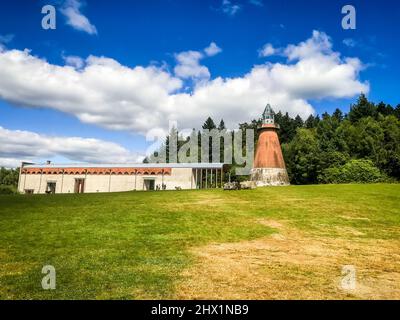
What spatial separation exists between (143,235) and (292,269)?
5915 mm

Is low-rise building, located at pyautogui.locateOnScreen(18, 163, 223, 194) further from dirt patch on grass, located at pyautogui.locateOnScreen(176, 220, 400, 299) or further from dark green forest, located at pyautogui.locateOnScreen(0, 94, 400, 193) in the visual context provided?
dirt patch on grass, located at pyautogui.locateOnScreen(176, 220, 400, 299)

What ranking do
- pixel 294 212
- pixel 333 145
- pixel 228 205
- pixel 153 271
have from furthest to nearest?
pixel 333 145 < pixel 228 205 < pixel 294 212 < pixel 153 271

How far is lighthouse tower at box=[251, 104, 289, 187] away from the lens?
153 ft

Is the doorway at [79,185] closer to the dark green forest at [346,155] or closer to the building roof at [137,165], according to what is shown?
the building roof at [137,165]

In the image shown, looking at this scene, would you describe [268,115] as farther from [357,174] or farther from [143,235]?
[143,235]

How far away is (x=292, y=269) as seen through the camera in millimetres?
8617

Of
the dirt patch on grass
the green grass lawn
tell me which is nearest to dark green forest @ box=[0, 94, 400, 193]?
the green grass lawn

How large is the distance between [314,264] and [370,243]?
13.4 feet

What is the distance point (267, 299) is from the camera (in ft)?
21.4

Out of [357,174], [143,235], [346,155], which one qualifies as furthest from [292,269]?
[346,155]

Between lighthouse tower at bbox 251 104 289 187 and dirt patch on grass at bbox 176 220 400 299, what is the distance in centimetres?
3424

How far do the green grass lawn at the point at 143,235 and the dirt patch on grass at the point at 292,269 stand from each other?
0.21m
